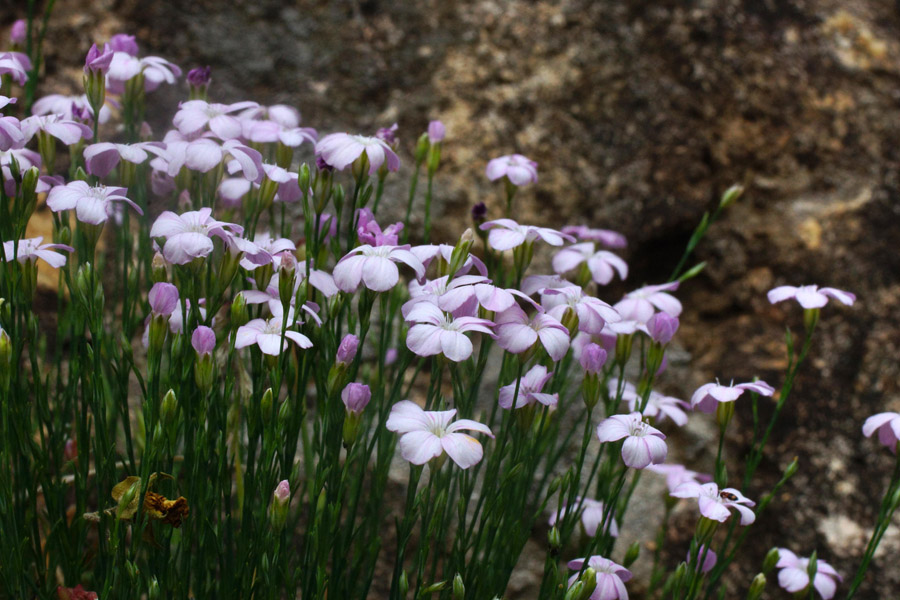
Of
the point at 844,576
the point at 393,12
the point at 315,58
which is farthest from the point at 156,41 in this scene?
the point at 844,576

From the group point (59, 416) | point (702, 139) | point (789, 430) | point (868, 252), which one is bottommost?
point (789, 430)

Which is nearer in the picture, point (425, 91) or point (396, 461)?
point (396, 461)

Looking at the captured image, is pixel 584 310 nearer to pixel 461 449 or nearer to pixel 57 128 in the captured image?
pixel 461 449

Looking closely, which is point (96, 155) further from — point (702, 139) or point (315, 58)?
point (702, 139)

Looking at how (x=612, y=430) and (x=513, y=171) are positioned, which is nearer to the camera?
(x=612, y=430)

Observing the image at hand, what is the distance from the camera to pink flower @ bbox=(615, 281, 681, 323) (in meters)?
1.50

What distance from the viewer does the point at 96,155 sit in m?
1.33

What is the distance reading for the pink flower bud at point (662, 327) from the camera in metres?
1.36

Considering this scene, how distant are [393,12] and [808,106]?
1.15 m

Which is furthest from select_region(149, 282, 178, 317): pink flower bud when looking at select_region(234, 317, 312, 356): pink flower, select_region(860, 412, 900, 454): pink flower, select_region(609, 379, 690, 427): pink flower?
select_region(860, 412, 900, 454): pink flower

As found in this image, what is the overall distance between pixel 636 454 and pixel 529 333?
0.23 metres

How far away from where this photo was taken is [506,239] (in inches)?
53.3

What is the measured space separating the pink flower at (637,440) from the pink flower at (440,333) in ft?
0.80

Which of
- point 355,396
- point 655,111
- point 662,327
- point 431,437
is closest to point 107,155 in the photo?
point 355,396
